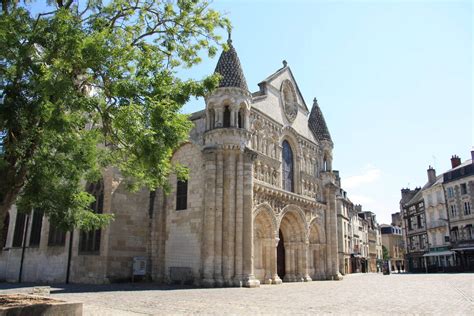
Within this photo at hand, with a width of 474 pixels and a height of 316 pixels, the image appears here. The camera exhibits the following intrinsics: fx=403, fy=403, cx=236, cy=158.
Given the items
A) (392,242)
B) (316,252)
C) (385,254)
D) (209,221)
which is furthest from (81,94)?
(392,242)

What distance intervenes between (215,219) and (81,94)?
1191 cm

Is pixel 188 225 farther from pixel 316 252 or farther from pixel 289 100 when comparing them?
pixel 289 100

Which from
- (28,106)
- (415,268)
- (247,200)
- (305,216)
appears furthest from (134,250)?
(415,268)

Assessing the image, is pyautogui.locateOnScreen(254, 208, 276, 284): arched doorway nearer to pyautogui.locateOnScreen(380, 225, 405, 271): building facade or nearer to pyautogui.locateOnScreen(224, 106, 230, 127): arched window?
pyautogui.locateOnScreen(224, 106, 230, 127): arched window

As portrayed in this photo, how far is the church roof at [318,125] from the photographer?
30484 millimetres

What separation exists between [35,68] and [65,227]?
4191 mm

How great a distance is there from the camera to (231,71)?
21.2 m

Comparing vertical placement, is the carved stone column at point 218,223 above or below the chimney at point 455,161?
below

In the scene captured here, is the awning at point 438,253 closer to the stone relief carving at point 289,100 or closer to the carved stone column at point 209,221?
the stone relief carving at point 289,100

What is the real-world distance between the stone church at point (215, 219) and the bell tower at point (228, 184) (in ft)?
0.16

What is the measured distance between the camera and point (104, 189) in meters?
21.1

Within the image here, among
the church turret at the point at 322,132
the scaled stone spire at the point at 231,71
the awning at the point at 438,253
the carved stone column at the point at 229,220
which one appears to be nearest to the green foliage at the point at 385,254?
the awning at the point at 438,253

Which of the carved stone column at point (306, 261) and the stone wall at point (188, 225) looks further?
the carved stone column at point (306, 261)

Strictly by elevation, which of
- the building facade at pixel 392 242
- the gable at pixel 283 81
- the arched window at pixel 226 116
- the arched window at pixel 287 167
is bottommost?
the building facade at pixel 392 242
